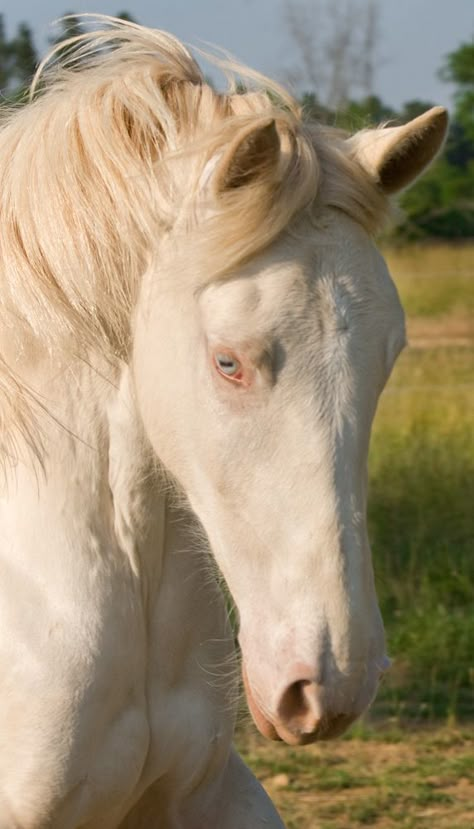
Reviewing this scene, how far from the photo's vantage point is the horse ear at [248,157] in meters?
2.05

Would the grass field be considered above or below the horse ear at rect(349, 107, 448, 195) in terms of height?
below

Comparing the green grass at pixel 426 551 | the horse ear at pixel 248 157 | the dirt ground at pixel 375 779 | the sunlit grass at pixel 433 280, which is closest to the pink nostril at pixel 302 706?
the horse ear at pixel 248 157

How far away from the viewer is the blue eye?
2066 millimetres

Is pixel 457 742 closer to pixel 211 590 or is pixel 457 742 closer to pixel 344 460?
pixel 211 590

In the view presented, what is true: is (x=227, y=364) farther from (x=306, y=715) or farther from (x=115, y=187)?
(x=306, y=715)

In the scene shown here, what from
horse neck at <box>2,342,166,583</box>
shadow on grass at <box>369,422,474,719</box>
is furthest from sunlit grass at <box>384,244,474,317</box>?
horse neck at <box>2,342,166,583</box>

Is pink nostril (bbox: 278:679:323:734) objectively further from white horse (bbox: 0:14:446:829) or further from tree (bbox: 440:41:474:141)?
tree (bbox: 440:41:474:141)

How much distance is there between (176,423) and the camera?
220 centimetres

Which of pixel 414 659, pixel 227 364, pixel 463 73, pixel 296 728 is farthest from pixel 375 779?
pixel 463 73

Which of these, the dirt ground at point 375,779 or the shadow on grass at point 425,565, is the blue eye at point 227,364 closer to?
the dirt ground at point 375,779

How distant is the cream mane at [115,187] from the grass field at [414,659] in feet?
7.69

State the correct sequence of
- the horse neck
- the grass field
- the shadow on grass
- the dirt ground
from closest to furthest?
the horse neck < the dirt ground < the grass field < the shadow on grass

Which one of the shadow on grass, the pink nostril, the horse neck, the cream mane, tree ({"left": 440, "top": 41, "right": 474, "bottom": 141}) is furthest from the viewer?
tree ({"left": 440, "top": 41, "right": 474, "bottom": 141})

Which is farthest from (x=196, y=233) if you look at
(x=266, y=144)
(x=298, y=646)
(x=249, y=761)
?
(x=249, y=761)
